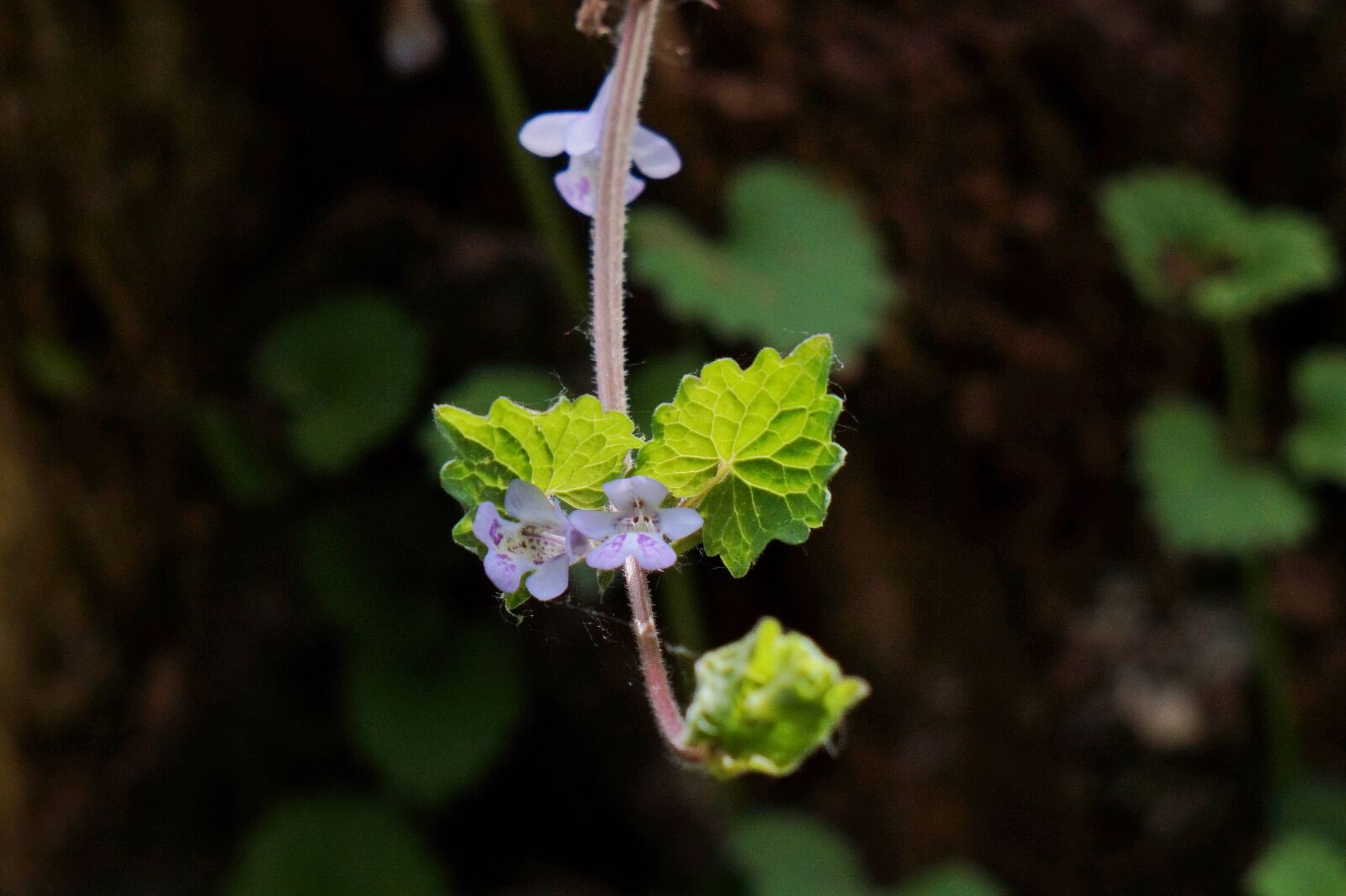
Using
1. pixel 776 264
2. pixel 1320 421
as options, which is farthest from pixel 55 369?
pixel 1320 421

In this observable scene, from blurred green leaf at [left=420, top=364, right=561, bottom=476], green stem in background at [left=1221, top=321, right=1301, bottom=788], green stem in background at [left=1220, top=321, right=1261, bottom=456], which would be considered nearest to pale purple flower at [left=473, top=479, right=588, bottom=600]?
blurred green leaf at [left=420, top=364, right=561, bottom=476]

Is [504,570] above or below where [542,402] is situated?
below

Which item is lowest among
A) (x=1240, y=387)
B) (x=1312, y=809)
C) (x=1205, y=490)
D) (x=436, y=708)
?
(x=1312, y=809)

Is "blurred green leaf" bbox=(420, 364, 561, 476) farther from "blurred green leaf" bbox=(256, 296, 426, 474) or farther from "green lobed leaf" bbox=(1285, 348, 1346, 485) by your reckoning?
"green lobed leaf" bbox=(1285, 348, 1346, 485)

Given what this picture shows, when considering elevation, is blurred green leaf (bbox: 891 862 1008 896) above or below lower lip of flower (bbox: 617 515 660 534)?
below

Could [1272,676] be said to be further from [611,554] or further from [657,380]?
[611,554]

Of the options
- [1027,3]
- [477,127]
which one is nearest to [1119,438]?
[1027,3]

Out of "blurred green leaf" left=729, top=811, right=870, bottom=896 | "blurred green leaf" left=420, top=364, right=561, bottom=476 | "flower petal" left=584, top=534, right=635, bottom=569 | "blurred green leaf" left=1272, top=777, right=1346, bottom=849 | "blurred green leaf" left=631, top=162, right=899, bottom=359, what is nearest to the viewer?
"flower petal" left=584, top=534, right=635, bottom=569
